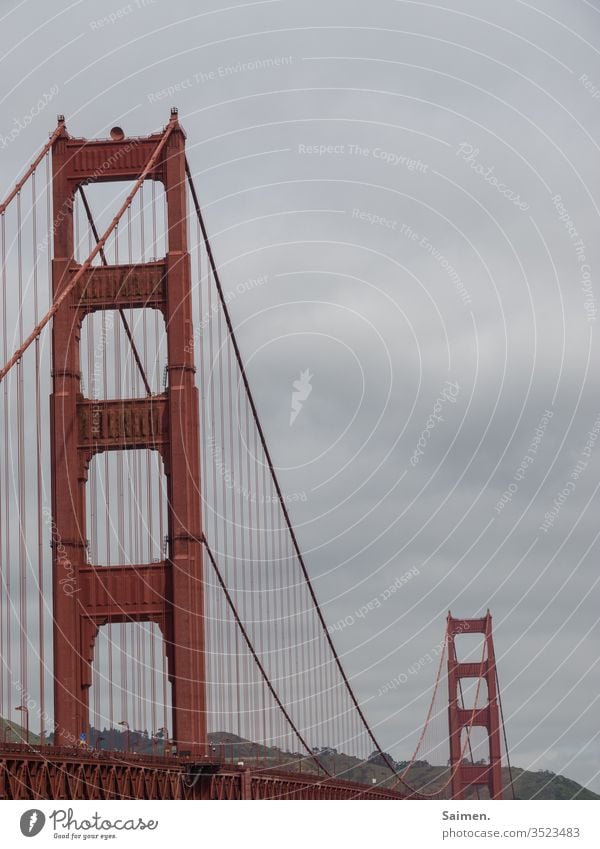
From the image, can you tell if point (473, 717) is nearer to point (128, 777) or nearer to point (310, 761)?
point (310, 761)

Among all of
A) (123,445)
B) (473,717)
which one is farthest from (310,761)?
(473,717)
